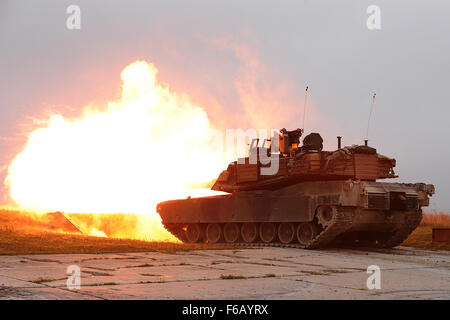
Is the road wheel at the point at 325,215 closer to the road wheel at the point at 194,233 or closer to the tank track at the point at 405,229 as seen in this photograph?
the tank track at the point at 405,229

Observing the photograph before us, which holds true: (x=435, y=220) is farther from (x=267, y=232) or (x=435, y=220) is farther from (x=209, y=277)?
(x=209, y=277)

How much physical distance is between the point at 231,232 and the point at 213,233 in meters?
1.15

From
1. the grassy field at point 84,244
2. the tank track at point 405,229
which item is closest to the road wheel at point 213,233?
the grassy field at point 84,244

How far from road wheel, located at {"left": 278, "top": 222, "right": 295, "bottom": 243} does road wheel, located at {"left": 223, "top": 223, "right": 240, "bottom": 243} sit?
241 centimetres

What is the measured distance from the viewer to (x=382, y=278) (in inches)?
467

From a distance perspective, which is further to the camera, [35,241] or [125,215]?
[125,215]

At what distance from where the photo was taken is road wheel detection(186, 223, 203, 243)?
27328 mm

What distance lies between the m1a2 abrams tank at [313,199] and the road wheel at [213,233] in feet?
0.29

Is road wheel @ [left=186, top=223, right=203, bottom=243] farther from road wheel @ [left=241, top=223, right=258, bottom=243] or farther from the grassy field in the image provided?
the grassy field
